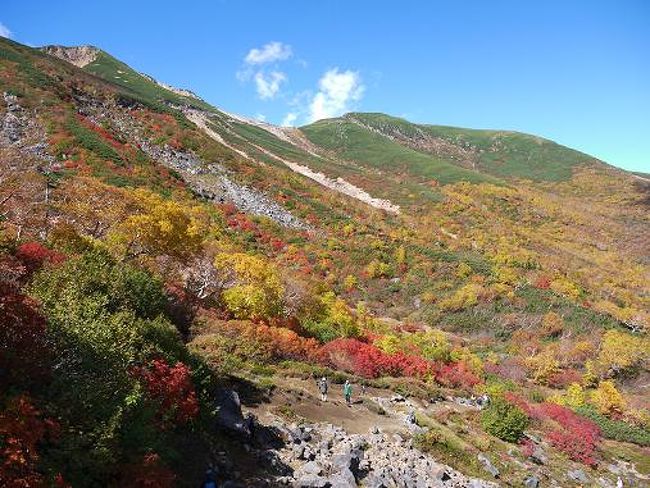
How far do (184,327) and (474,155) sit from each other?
148 m

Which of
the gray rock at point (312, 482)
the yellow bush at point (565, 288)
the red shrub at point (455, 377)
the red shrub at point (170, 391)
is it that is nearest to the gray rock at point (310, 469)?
the gray rock at point (312, 482)

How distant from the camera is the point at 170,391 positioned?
576 inches

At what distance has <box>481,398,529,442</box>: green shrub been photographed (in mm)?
26438

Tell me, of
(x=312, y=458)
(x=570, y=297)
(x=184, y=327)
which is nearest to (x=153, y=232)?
(x=184, y=327)

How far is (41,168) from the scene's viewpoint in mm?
46375

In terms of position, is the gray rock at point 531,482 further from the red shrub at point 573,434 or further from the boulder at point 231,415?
the boulder at point 231,415

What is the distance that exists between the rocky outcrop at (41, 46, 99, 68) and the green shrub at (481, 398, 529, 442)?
15897cm

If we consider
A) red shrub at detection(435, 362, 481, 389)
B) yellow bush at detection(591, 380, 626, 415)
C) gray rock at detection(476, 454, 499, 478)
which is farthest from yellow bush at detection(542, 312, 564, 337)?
gray rock at detection(476, 454, 499, 478)

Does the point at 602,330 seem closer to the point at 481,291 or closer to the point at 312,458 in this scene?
the point at 481,291

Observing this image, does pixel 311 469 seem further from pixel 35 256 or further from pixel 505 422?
pixel 505 422

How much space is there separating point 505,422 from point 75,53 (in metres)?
170

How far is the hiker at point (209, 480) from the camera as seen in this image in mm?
13113

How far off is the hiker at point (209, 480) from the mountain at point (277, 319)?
0.21 metres

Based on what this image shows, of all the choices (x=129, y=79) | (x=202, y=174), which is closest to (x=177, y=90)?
(x=129, y=79)
